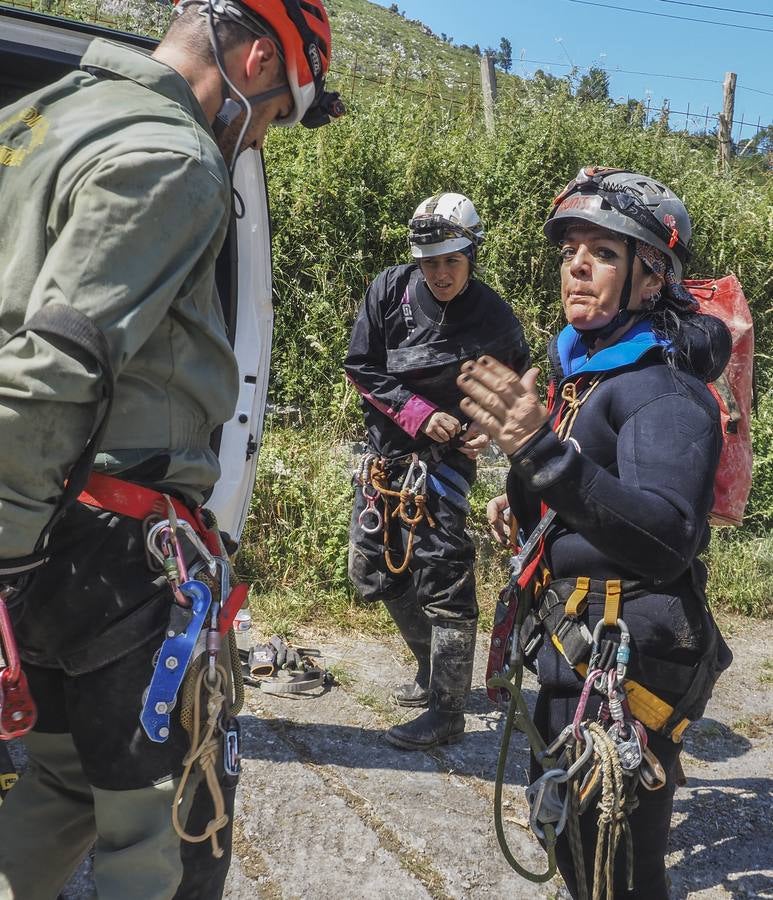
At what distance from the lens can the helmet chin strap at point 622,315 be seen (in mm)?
2424

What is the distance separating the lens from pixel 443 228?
157 inches

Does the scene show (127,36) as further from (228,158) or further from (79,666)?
(79,666)

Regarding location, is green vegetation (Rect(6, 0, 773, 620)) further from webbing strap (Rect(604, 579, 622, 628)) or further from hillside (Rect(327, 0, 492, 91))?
hillside (Rect(327, 0, 492, 91))

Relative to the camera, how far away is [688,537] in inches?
79.7

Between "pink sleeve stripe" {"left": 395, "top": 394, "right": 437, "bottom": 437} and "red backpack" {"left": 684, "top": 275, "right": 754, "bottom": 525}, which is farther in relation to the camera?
"pink sleeve stripe" {"left": 395, "top": 394, "right": 437, "bottom": 437}

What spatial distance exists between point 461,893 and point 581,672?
1.19 m

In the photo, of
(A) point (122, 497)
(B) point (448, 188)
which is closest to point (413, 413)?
(A) point (122, 497)

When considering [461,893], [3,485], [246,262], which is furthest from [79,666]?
[246,262]

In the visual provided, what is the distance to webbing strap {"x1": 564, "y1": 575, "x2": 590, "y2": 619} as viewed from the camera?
2270mm

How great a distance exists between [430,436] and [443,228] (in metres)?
0.90

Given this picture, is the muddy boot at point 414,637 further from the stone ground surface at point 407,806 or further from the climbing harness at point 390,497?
the climbing harness at point 390,497

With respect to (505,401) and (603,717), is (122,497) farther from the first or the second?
(603,717)

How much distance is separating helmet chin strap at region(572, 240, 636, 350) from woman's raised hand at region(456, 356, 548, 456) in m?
0.63

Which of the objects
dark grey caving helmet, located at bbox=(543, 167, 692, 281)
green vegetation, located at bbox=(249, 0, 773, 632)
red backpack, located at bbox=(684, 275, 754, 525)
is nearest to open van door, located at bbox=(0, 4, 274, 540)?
dark grey caving helmet, located at bbox=(543, 167, 692, 281)
